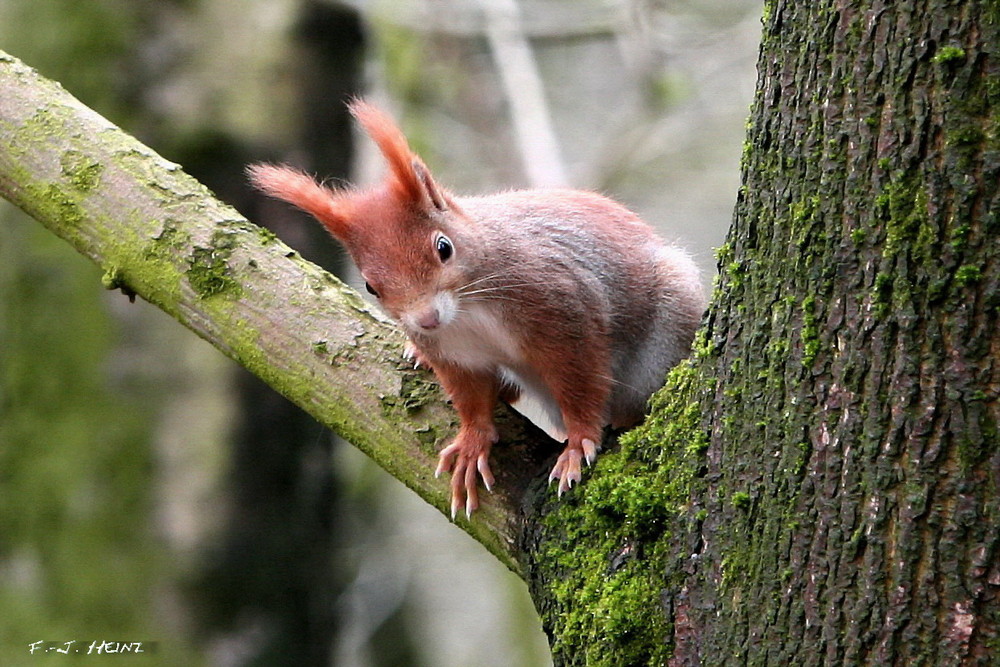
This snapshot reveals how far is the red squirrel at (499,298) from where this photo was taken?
2197 mm

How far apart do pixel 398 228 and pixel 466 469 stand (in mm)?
538

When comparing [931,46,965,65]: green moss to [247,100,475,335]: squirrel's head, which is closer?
[931,46,965,65]: green moss

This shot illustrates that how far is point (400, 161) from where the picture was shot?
2.23 m

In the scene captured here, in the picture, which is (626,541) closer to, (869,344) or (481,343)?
(869,344)

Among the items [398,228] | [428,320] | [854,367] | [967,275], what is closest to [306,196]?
[398,228]

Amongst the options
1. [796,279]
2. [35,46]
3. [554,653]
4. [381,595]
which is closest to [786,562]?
[796,279]

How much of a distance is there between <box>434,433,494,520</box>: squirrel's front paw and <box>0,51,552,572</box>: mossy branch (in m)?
0.03

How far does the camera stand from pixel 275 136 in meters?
3.99

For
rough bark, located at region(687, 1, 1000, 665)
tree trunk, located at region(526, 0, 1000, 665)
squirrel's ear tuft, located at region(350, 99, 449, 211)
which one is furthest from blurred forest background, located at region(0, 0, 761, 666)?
rough bark, located at region(687, 1, 1000, 665)

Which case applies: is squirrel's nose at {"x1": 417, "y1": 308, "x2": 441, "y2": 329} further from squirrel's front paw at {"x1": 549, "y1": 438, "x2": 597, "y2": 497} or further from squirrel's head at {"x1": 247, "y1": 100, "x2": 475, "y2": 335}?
squirrel's front paw at {"x1": 549, "y1": 438, "x2": 597, "y2": 497}

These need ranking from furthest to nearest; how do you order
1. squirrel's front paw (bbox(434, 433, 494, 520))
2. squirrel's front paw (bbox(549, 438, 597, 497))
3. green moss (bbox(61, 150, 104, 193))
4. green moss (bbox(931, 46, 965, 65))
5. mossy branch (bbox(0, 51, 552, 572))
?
green moss (bbox(61, 150, 104, 193)) → mossy branch (bbox(0, 51, 552, 572)) → squirrel's front paw (bbox(434, 433, 494, 520)) → squirrel's front paw (bbox(549, 438, 597, 497)) → green moss (bbox(931, 46, 965, 65))

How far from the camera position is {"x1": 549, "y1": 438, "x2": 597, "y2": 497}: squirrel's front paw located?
1.94m
